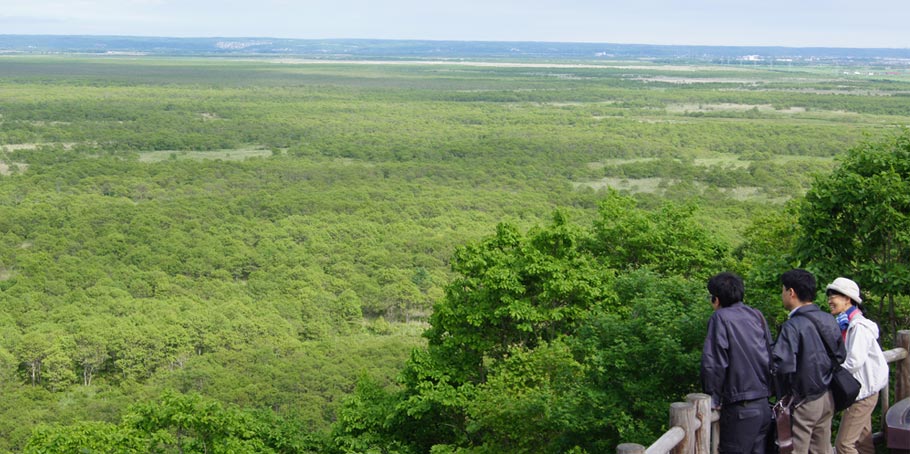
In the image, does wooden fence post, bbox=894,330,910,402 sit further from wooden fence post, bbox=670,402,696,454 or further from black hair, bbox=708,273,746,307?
wooden fence post, bbox=670,402,696,454

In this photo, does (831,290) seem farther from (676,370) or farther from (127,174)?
(127,174)

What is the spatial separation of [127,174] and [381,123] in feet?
196

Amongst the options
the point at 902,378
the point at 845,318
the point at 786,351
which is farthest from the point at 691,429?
the point at 902,378

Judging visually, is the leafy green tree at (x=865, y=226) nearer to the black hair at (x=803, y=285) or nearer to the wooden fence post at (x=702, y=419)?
the black hair at (x=803, y=285)

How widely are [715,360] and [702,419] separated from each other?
19.7 inches

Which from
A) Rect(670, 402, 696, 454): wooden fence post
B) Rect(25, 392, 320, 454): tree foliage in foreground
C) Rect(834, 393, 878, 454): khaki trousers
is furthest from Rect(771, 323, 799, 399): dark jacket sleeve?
Rect(25, 392, 320, 454): tree foliage in foreground

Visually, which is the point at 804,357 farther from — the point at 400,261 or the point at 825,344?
the point at 400,261

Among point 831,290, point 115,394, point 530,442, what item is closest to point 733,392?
point 831,290

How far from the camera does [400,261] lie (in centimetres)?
7062

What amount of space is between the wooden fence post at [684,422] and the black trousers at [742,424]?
1.91 feet

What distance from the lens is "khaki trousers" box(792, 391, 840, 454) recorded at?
8023 millimetres

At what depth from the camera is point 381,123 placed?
530 feet

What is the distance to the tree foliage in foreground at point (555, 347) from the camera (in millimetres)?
12461

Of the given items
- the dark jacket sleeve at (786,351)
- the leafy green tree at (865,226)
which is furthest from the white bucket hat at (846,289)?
the leafy green tree at (865,226)
